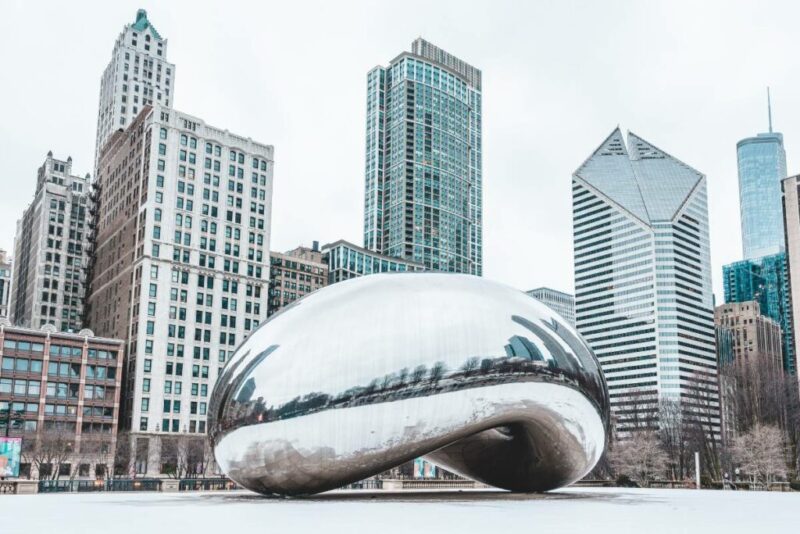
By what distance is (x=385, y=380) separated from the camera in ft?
65.6

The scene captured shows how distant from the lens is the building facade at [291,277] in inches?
5679

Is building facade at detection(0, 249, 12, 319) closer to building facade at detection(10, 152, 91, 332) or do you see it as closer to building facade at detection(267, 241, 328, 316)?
building facade at detection(10, 152, 91, 332)

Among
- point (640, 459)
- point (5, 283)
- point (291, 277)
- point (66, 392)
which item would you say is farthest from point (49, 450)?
point (5, 283)

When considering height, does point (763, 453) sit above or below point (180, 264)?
below

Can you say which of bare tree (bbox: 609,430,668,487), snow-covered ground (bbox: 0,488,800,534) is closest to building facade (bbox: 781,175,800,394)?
bare tree (bbox: 609,430,668,487)

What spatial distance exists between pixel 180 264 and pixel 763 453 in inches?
2773

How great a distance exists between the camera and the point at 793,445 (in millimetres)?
66312

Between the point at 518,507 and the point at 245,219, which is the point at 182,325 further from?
the point at 518,507

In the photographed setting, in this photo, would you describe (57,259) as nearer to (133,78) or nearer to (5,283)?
(133,78)

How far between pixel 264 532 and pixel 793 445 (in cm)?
6325

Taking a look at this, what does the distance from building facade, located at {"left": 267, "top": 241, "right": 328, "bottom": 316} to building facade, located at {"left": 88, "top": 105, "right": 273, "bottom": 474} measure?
31.0m

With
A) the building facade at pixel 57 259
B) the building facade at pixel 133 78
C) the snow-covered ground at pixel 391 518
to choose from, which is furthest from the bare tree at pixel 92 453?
the building facade at pixel 133 78

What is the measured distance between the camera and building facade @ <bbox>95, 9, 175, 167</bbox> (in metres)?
156

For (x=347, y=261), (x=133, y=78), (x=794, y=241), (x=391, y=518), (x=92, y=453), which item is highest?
(x=133, y=78)
